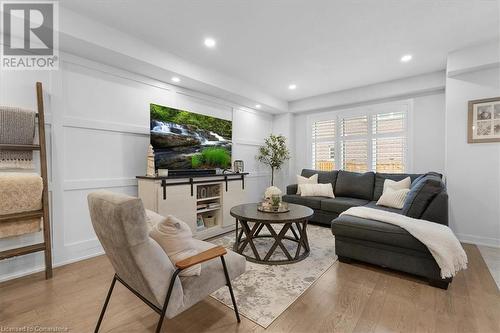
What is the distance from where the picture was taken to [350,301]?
1951mm

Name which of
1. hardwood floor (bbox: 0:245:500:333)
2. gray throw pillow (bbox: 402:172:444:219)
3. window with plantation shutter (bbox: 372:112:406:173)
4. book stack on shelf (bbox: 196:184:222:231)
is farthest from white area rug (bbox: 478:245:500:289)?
book stack on shelf (bbox: 196:184:222:231)

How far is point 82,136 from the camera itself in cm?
282

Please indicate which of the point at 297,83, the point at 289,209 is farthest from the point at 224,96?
the point at 289,209

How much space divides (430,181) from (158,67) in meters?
3.58

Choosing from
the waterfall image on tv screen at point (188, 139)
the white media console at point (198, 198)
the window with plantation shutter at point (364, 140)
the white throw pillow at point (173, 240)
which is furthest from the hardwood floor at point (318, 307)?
the window with plantation shutter at point (364, 140)

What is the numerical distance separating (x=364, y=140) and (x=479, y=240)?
2435mm

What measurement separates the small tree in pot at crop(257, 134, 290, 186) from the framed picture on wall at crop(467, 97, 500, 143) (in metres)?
3.21

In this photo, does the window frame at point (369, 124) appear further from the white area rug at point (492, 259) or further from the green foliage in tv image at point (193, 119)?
the green foliage in tv image at point (193, 119)

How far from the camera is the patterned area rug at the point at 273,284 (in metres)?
1.84

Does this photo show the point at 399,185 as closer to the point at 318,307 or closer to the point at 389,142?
the point at 389,142

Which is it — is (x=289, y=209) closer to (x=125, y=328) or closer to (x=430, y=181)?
(x=430, y=181)

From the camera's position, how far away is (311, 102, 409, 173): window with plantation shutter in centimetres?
453

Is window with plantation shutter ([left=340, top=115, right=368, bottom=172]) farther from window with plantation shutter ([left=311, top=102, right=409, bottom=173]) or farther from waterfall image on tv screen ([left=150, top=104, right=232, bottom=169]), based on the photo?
waterfall image on tv screen ([left=150, top=104, right=232, bottom=169])

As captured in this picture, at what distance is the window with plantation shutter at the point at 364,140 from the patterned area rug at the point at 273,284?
2.51 m
